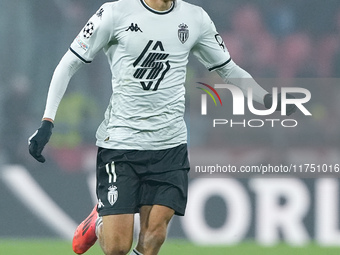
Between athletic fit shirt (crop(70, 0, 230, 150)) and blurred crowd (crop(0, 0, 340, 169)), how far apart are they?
2.88 meters

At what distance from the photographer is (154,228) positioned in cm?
493

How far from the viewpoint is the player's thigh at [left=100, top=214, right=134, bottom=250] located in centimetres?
497

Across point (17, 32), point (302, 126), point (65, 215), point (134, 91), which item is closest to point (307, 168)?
point (302, 126)

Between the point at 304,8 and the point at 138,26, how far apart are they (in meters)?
3.33

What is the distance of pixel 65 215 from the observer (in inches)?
312

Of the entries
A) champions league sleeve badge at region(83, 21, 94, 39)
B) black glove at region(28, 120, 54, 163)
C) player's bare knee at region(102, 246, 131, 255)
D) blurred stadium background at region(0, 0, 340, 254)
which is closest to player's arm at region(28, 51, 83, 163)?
black glove at region(28, 120, 54, 163)

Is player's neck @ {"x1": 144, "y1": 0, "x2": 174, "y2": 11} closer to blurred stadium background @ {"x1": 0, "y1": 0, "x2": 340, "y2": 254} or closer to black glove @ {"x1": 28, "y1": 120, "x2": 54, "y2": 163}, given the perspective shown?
black glove @ {"x1": 28, "y1": 120, "x2": 54, "y2": 163}

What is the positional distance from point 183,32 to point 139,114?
522mm

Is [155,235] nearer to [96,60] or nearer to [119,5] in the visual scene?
[119,5]

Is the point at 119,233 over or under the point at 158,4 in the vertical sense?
under

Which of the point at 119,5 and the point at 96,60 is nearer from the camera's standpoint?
the point at 119,5

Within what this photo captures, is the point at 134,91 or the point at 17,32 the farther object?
the point at 17,32

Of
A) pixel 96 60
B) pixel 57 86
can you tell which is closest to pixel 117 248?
pixel 57 86

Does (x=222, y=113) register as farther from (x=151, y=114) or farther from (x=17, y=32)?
(x=151, y=114)
